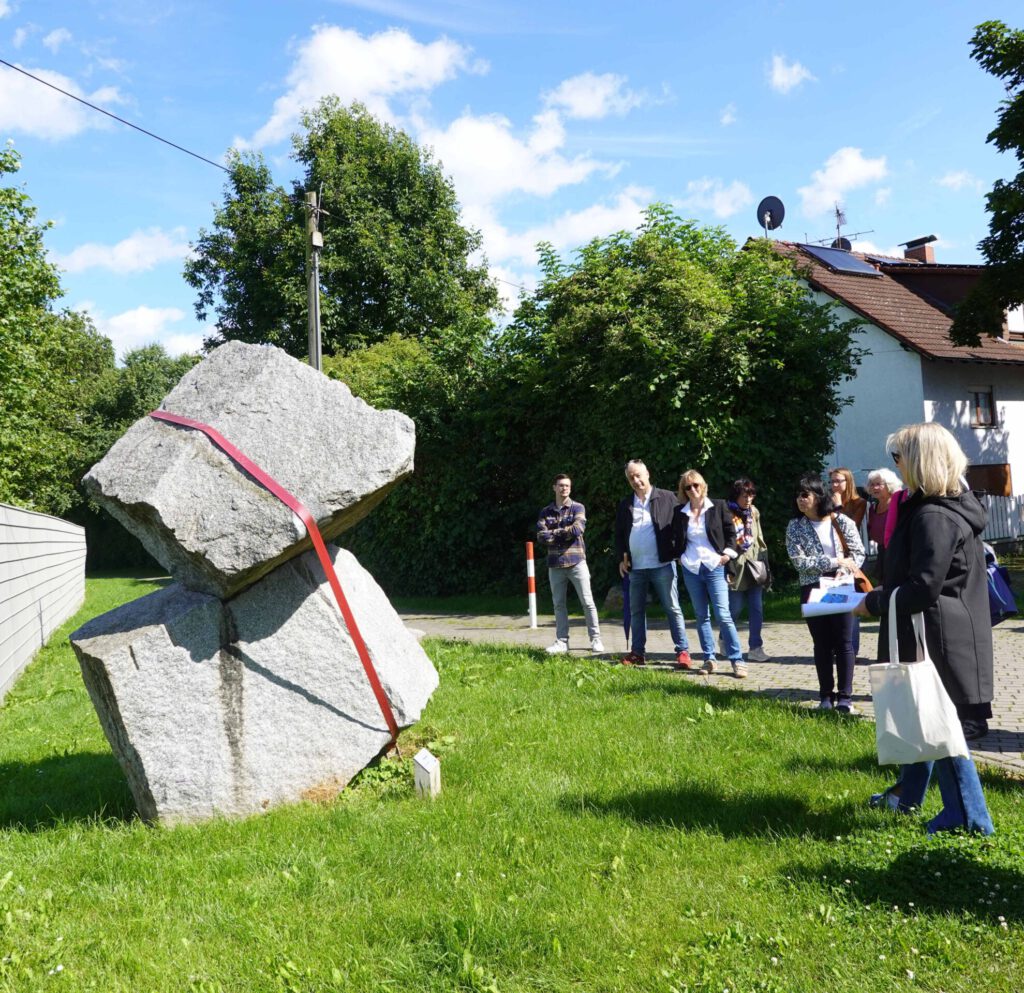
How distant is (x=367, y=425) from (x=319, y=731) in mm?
1665

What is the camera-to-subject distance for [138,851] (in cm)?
435

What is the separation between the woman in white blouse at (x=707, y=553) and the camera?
873cm

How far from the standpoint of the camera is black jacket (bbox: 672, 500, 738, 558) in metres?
8.84

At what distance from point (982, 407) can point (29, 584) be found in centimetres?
2239

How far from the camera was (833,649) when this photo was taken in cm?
690

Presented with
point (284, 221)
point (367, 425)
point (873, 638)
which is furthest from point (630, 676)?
point (284, 221)

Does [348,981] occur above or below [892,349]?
below

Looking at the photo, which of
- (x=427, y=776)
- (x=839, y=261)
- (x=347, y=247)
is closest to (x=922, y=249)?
(x=839, y=261)

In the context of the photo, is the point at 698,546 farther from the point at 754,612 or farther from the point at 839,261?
the point at 839,261

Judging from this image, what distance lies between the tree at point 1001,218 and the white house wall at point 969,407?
17.9ft

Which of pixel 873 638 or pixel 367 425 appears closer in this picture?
pixel 367 425

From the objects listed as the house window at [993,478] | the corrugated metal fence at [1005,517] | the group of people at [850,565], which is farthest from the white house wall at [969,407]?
the group of people at [850,565]

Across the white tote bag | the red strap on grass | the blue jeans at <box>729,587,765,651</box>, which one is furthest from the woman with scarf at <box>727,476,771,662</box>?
the white tote bag

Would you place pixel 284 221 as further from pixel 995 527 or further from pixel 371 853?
pixel 371 853
